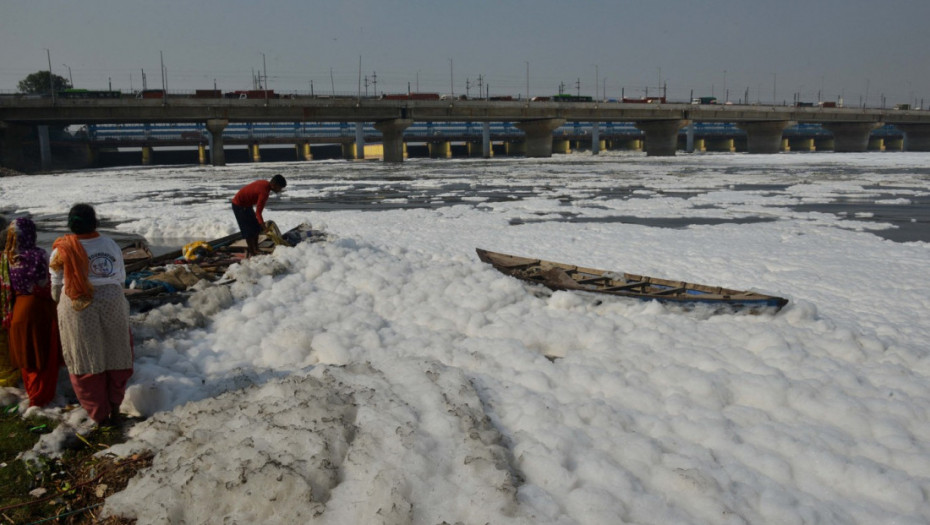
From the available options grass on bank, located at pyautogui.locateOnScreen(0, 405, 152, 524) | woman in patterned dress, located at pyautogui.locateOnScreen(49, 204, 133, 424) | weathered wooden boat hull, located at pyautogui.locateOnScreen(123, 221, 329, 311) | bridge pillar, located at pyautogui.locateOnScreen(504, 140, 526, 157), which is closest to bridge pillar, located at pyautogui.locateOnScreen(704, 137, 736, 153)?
bridge pillar, located at pyautogui.locateOnScreen(504, 140, 526, 157)

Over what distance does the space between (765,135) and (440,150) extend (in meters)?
48.5

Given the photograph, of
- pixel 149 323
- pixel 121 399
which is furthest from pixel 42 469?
pixel 149 323

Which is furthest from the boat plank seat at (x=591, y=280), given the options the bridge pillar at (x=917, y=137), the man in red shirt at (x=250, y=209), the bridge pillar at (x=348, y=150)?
the bridge pillar at (x=917, y=137)

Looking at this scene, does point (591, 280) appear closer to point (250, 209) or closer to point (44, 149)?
A: point (250, 209)

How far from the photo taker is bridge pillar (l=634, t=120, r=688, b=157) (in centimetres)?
8238

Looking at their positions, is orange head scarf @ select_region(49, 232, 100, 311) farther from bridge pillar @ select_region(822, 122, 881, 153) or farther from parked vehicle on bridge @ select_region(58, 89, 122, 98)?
bridge pillar @ select_region(822, 122, 881, 153)

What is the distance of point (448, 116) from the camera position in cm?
7038

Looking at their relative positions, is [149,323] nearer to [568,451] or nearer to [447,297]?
[447,297]

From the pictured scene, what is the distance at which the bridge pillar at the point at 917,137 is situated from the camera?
98875 millimetres

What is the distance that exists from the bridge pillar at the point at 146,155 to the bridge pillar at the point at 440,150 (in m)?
39.0

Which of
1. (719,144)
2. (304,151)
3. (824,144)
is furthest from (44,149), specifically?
(824,144)

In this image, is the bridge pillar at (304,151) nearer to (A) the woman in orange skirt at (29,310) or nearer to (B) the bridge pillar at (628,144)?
(B) the bridge pillar at (628,144)

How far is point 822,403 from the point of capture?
5297 millimetres

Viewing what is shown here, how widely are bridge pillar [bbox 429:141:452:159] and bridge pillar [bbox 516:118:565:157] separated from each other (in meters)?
18.2
